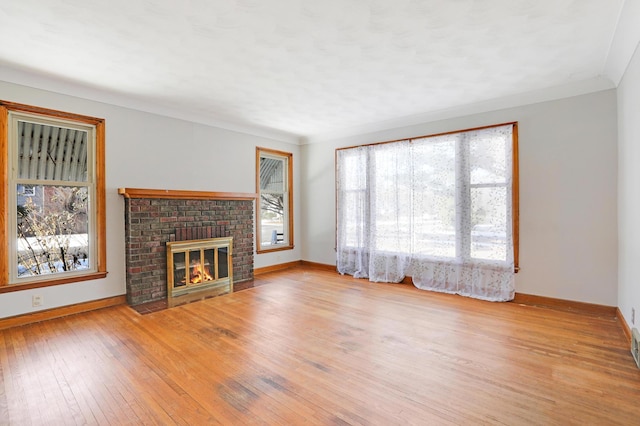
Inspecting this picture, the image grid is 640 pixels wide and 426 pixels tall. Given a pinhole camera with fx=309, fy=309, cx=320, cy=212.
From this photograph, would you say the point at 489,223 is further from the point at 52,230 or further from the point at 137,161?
the point at 52,230

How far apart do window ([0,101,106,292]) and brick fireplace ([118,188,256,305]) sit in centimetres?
34

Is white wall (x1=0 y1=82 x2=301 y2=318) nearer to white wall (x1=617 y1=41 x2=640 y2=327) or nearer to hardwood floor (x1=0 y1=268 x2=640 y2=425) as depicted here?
hardwood floor (x1=0 y1=268 x2=640 y2=425)

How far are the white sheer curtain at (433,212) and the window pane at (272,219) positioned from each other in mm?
1268

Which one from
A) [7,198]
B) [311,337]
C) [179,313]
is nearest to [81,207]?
[7,198]

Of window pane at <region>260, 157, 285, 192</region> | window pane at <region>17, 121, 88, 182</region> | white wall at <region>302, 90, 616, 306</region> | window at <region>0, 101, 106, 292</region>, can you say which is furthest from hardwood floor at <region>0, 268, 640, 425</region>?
window pane at <region>260, 157, 285, 192</region>

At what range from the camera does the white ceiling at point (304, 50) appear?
7.34 ft

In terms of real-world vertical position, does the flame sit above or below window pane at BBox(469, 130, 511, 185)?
below

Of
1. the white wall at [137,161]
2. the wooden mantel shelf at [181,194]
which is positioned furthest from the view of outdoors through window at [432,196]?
the white wall at [137,161]

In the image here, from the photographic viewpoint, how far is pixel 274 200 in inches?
242

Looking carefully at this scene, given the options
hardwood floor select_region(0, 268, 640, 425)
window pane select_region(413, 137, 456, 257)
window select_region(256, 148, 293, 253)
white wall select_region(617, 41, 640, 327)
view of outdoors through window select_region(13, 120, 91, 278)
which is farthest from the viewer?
window select_region(256, 148, 293, 253)

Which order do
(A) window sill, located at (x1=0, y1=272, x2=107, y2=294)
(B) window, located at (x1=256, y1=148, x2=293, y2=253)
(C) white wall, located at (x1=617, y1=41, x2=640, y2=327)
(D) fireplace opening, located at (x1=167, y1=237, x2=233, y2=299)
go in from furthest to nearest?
(B) window, located at (x1=256, y1=148, x2=293, y2=253) < (D) fireplace opening, located at (x1=167, y1=237, x2=233, y2=299) < (A) window sill, located at (x1=0, y1=272, x2=107, y2=294) < (C) white wall, located at (x1=617, y1=41, x2=640, y2=327)

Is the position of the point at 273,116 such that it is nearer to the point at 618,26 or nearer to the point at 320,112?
the point at 320,112

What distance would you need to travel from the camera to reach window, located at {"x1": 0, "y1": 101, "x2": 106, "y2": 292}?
10.8 feet

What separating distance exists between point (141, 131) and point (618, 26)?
201 inches
